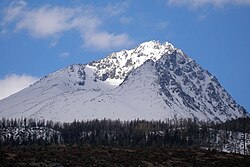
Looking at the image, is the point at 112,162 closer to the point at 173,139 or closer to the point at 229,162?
the point at 229,162

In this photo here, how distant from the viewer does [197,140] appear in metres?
197

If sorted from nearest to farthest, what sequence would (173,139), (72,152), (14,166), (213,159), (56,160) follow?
(14,166), (56,160), (72,152), (213,159), (173,139)

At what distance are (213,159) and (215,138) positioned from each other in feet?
455

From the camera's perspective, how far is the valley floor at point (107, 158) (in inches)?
2069

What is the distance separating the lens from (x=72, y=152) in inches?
2383

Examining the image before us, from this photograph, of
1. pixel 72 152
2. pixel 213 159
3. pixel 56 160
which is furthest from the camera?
pixel 213 159

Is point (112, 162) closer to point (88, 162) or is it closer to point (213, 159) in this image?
point (88, 162)

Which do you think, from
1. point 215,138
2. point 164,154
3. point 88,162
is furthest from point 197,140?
point 88,162

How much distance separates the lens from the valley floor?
52.6 m

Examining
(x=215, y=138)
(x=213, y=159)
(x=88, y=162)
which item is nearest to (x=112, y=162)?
(x=88, y=162)

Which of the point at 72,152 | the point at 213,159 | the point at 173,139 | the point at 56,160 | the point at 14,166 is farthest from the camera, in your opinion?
the point at 173,139

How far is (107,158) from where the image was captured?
193 ft

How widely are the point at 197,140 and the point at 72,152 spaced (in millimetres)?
143111

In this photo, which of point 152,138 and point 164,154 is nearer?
point 164,154
